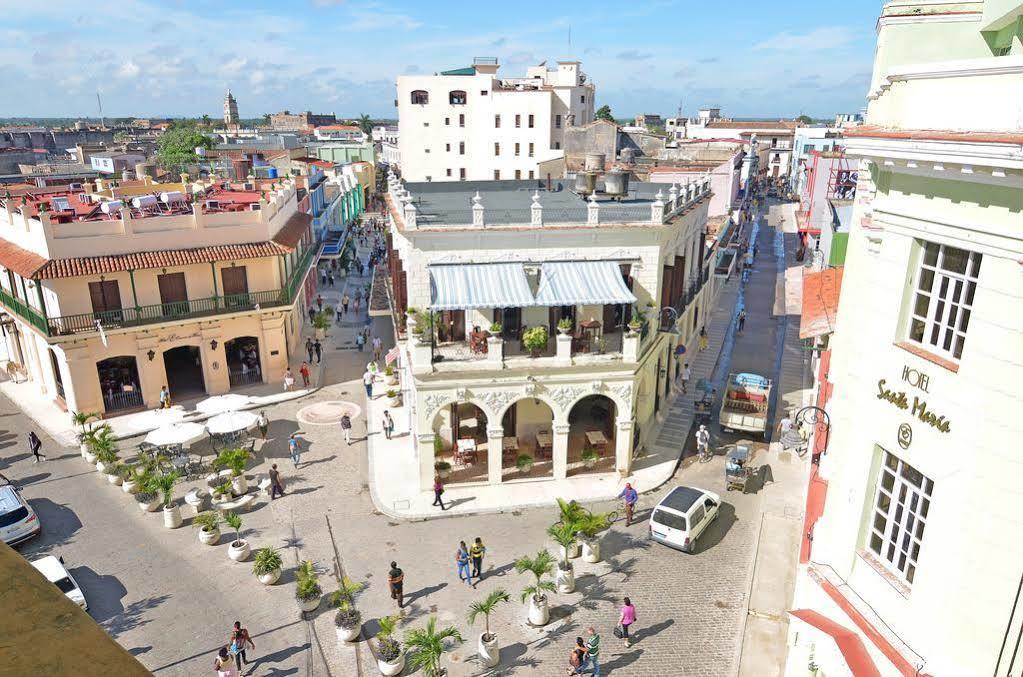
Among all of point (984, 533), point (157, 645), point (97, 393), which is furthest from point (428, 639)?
point (97, 393)

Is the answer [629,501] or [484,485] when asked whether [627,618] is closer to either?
[629,501]

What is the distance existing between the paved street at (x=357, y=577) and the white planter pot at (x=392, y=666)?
1.69 feet

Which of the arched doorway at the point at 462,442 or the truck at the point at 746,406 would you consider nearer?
the arched doorway at the point at 462,442

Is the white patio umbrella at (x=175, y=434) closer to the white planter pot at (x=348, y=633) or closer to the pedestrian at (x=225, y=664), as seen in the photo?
the pedestrian at (x=225, y=664)

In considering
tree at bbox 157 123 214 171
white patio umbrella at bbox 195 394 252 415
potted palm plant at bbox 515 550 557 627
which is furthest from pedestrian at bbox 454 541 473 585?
tree at bbox 157 123 214 171

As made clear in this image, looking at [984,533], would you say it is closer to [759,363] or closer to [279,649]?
[279,649]

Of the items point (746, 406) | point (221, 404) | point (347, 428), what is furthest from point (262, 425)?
point (746, 406)

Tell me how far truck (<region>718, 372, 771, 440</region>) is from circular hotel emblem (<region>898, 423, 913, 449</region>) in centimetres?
1853

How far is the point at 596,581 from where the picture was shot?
1953 cm

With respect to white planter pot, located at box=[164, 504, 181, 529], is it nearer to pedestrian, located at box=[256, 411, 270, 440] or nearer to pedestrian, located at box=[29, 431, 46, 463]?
pedestrian, located at box=[256, 411, 270, 440]

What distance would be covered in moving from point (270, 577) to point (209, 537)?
351 cm

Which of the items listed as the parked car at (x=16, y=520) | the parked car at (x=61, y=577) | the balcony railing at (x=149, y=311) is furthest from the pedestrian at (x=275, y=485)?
the balcony railing at (x=149, y=311)

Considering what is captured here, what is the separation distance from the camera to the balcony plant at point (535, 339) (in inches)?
898

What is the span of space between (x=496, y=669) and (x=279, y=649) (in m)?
5.67
